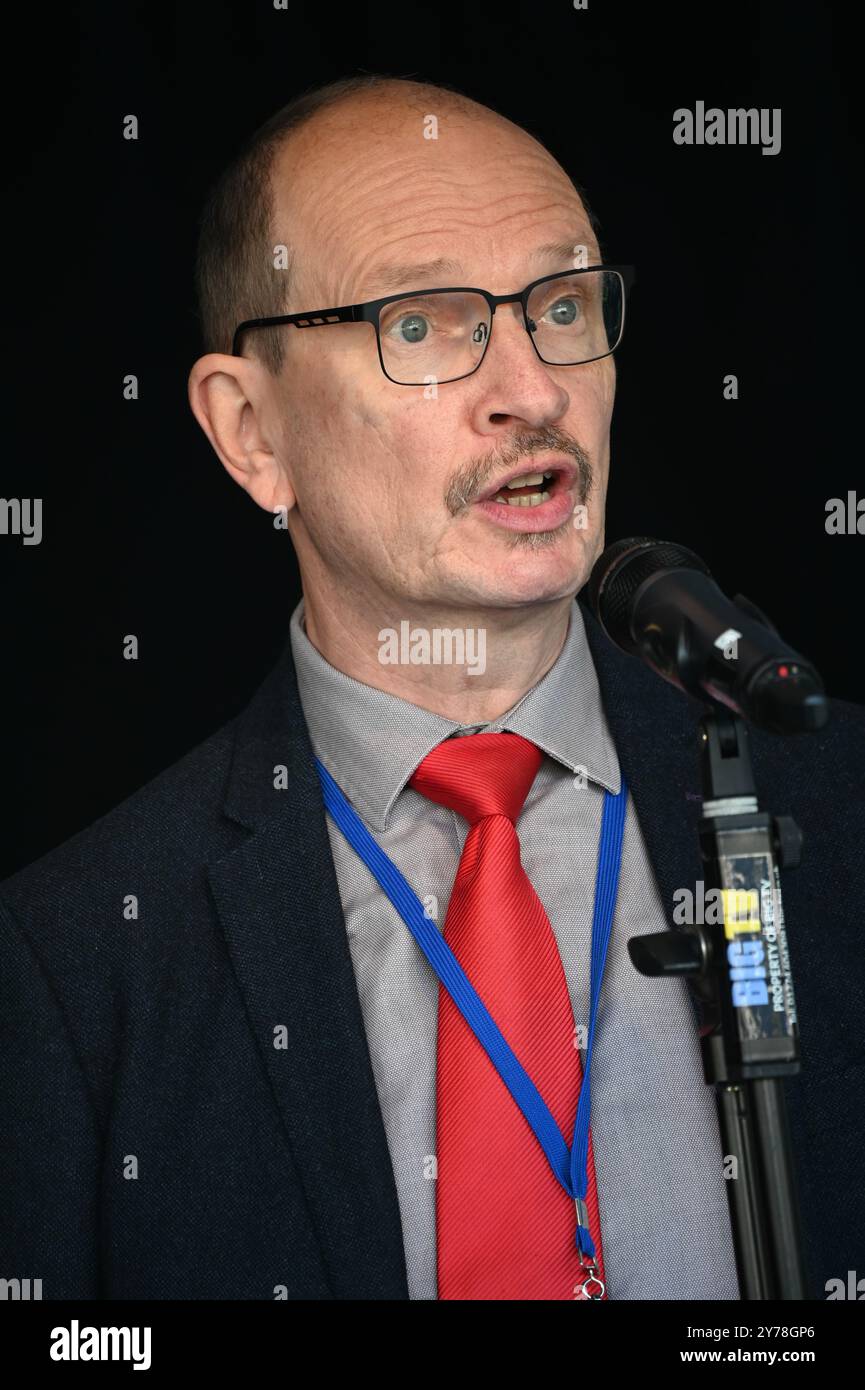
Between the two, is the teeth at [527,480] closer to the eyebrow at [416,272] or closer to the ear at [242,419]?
the eyebrow at [416,272]

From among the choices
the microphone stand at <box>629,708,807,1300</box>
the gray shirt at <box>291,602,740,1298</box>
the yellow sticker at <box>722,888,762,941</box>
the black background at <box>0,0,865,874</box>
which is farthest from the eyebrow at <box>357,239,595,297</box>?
the yellow sticker at <box>722,888,762,941</box>

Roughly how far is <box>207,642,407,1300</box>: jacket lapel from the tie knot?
16 cm

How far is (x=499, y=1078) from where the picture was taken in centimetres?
202

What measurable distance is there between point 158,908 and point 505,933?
48 cm

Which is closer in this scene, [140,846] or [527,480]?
[527,480]

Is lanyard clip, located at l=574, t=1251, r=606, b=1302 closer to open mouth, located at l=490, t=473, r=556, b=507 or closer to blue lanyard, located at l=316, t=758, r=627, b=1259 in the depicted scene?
blue lanyard, located at l=316, t=758, r=627, b=1259

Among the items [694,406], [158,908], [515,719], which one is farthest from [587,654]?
[694,406]

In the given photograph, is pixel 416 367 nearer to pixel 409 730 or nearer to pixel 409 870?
pixel 409 730

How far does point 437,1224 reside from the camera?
2.00m

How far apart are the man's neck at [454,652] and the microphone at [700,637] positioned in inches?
24.0

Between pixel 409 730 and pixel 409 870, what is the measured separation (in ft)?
0.64

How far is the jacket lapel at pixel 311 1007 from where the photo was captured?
2.00 meters

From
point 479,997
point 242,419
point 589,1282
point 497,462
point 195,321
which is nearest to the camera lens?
point 589,1282

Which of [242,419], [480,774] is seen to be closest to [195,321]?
[242,419]
